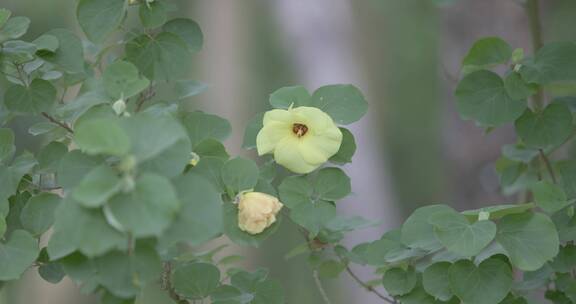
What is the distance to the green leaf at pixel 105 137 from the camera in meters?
0.66

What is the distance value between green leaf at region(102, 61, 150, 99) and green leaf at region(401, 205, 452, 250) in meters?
0.33

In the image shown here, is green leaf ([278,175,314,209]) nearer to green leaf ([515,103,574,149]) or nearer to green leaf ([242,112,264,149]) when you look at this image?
green leaf ([242,112,264,149])

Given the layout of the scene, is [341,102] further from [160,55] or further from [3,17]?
[3,17]

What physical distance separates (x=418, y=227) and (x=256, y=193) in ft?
0.65

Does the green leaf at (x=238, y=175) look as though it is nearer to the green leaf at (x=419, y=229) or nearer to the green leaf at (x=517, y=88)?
the green leaf at (x=419, y=229)

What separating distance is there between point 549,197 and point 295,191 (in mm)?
300

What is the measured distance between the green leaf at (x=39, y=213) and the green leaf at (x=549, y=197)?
546 mm

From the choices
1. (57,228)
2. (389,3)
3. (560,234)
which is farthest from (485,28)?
(389,3)

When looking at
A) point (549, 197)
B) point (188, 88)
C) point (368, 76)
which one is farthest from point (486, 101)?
point (368, 76)

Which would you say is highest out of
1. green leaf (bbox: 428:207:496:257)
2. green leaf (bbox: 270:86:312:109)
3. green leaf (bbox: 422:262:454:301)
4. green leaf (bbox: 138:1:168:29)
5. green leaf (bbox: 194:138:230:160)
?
green leaf (bbox: 138:1:168:29)

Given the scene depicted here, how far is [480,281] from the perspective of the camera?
0.94 metres

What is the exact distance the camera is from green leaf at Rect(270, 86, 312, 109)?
0.97 meters

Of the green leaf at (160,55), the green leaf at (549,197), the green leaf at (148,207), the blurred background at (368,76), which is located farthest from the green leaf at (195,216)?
the blurred background at (368,76)

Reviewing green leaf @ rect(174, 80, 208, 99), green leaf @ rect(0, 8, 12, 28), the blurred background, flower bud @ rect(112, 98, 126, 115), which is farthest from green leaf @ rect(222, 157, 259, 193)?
the blurred background
